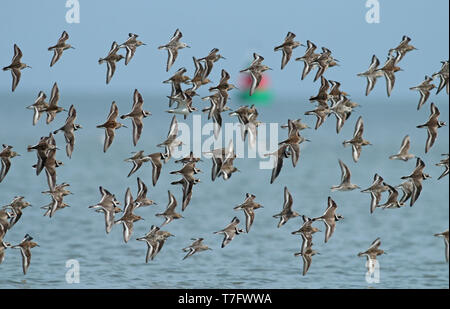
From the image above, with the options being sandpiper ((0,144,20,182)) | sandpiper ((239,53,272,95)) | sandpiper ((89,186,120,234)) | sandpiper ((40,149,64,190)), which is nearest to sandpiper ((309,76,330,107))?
sandpiper ((239,53,272,95))

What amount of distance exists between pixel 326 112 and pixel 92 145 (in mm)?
72237

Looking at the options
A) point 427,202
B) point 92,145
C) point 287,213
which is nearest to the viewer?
point 287,213

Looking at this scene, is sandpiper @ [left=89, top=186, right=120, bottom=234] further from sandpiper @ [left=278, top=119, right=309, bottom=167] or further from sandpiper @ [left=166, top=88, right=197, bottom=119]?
sandpiper @ [left=278, top=119, right=309, bottom=167]

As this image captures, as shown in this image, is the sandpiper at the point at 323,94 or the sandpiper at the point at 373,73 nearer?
the sandpiper at the point at 323,94

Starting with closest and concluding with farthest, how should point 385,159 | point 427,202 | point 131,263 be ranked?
point 131,263 < point 427,202 < point 385,159

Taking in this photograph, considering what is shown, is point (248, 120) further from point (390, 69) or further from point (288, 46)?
point (390, 69)

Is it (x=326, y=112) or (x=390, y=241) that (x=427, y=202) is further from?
(x=326, y=112)

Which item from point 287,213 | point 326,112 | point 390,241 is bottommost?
point 390,241

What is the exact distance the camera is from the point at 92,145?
87.9 metres

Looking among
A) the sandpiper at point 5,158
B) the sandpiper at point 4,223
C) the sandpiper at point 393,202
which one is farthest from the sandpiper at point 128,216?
the sandpiper at point 393,202

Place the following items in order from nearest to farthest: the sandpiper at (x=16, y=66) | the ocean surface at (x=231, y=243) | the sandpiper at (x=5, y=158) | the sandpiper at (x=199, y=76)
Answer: the sandpiper at (x=5, y=158), the sandpiper at (x=199, y=76), the sandpiper at (x=16, y=66), the ocean surface at (x=231, y=243)

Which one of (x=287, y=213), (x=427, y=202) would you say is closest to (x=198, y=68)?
(x=287, y=213)

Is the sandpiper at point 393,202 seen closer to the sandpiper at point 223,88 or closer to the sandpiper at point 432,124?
the sandpiper at point 432,124

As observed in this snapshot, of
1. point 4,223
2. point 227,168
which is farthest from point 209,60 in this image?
point 4,223
